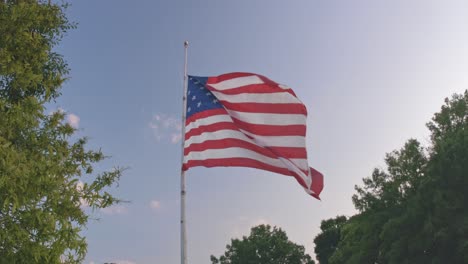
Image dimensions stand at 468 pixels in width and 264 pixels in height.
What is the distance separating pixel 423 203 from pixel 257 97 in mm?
32850

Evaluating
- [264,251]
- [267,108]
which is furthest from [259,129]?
[264,251]

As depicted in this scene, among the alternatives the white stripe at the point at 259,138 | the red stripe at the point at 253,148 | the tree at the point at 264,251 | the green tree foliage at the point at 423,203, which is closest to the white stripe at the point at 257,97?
the white stripe at the point at 259,138

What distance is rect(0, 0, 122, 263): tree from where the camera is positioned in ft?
38.0

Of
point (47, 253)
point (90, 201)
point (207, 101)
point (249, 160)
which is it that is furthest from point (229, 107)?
point (47, 253)

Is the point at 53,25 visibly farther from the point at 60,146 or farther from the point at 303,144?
the point at 303,144

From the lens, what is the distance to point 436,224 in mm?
40125

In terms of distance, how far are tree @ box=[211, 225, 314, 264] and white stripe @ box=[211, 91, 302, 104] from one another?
75.7 metres

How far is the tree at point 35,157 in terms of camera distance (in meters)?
11.6

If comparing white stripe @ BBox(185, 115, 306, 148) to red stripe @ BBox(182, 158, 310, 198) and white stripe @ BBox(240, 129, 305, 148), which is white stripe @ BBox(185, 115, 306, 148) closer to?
white stripe @ BBox(240, 129, 305, 148)

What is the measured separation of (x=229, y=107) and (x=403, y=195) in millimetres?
41262

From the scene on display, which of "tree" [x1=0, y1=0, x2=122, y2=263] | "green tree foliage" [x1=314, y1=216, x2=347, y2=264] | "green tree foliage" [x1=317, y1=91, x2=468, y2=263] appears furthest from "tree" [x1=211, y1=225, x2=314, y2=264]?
"tree" [x1=0, y1=0, x2=122, y2=263]

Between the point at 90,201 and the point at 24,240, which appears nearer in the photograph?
the point at 24,240

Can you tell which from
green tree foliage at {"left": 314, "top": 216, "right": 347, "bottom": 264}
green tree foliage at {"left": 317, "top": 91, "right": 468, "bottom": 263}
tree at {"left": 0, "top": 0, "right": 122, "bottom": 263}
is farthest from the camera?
green tree foliage at {"left": 314, "top": 216, "right": 347, "bottom": 264}

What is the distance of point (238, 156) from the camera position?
12.4 metres
